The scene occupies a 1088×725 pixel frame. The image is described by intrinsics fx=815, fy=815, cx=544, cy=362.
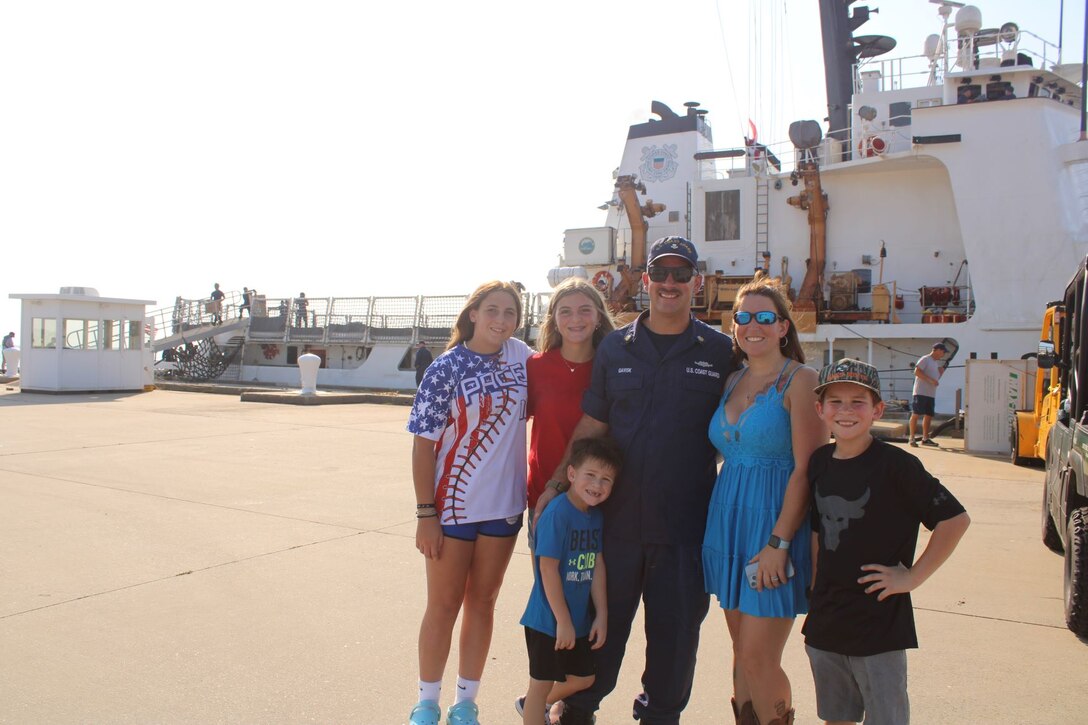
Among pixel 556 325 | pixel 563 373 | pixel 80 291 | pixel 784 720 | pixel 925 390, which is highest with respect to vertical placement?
pixel 80 291

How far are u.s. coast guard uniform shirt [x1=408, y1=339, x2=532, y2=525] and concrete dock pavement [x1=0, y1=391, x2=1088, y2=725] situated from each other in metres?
0.82

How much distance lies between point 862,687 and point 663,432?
0.97 m

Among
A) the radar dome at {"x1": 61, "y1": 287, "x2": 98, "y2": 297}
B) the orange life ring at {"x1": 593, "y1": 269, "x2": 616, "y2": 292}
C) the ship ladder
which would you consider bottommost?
the radar dome at {"x1": 61, "y1": 287, "x2": 98, "y2": 297}

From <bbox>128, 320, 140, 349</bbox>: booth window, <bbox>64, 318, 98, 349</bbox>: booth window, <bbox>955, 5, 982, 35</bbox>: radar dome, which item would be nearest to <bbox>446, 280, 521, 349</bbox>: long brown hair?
<bbox>955, 5, 982, 35</bbox>: radar dome

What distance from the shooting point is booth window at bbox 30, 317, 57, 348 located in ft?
61.0

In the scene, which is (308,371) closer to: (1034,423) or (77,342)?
(77,342)

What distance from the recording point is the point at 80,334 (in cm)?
1883

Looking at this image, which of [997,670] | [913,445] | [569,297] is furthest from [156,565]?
[913,445]

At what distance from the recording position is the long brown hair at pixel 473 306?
3232mm

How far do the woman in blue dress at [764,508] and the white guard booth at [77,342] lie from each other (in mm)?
19317

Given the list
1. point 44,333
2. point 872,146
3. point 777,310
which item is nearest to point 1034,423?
point 777,310

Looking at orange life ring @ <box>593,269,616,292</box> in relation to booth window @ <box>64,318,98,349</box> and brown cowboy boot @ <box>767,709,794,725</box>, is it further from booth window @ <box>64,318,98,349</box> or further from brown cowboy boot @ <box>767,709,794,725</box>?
brown cowboy boot @ <box>767,709,794,725</box>

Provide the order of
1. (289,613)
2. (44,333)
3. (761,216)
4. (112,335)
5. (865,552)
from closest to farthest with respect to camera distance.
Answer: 1. (865,552)
2. (289,613)
3. (44,333)
4. (761,216)
5. (112,335)

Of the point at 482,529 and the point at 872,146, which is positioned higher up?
the point at 872,146
